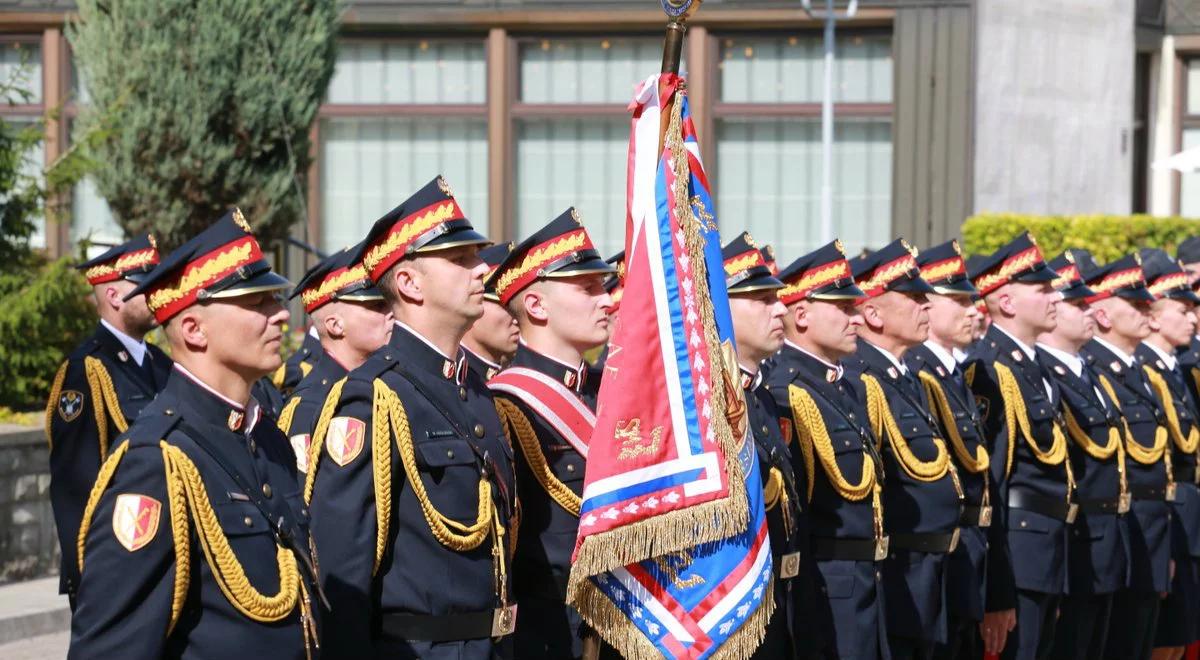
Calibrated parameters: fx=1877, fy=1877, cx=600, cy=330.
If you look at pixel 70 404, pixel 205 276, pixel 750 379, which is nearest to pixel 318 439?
pixel 205 276

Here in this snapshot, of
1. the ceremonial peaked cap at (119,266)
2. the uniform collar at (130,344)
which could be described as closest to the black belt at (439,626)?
the uniform collar at (130,344)

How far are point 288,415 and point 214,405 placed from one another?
9.42ft

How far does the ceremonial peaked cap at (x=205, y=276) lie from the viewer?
439 centimetres

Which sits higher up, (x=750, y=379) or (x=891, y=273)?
(x=891, y=273)

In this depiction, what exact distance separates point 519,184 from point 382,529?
14.8 m

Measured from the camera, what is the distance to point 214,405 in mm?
4340

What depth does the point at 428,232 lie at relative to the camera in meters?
5.03

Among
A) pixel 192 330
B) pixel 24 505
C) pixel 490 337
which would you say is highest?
pixel 192 330

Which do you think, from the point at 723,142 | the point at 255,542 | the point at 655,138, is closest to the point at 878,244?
the point at 723,142

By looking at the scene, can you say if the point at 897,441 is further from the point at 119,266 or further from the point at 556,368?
the point at 119,266

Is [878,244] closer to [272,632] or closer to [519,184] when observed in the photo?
[519,184]

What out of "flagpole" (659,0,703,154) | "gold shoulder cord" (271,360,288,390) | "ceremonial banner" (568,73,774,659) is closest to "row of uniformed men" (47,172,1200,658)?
"gold shoulder cord" (271,360,288,390)

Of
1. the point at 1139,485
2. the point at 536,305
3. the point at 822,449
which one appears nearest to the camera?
the point at 536,305

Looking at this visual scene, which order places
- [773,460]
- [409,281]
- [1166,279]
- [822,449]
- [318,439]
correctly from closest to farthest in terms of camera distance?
1. [318,439]
2. [409,281]
3. [773,460]
4. [822,449]
5. [1166,279]
